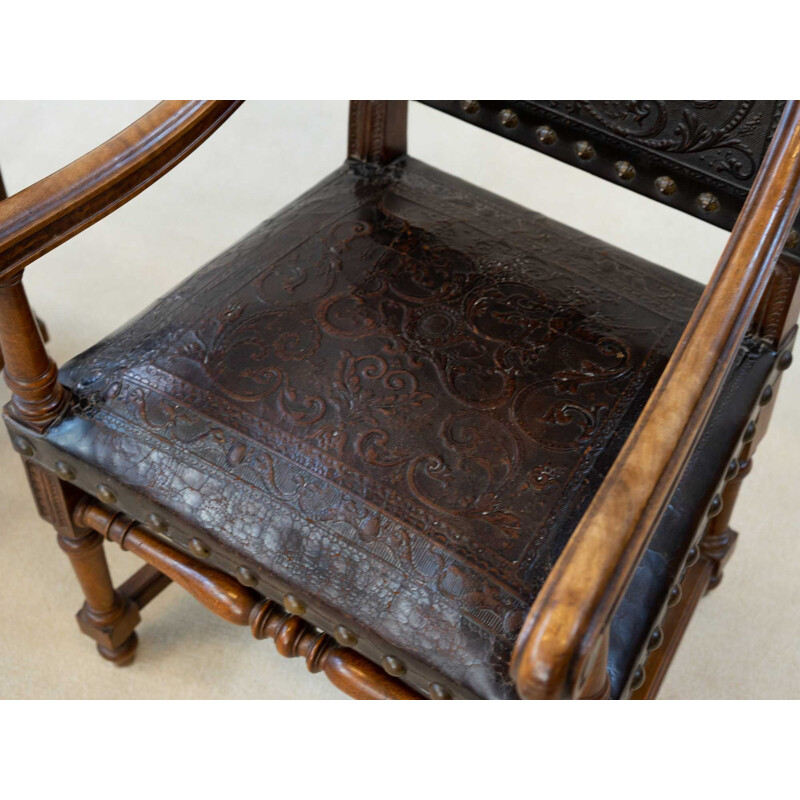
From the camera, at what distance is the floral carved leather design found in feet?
2.81

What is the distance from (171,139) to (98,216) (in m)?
0.10

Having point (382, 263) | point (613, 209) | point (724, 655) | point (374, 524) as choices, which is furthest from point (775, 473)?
point (374, 524)

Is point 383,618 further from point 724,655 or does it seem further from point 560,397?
point 724,655

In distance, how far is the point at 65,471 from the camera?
998 millimetres

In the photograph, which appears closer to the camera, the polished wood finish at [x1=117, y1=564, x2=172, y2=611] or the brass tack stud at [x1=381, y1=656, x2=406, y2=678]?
the brass tack stud at [x1=381, y1=656, x2=406, y2=678]

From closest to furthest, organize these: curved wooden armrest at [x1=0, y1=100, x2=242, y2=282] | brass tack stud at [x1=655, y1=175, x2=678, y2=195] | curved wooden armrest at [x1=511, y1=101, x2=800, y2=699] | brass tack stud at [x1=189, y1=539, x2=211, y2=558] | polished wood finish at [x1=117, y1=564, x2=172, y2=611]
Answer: curved wooden armrest at [x1=511, y1=101, x2=800, y2=699] → curved wooden armrest at [x1=0, y1=100, x2=242, y2=282] → brass tack stud at [x1=189, y1=539, x2=211, y2=558] → brass tack stud at [x1=655, y1=175, x2=678, y2=195] → polished wood finish at [x1=117, y1=564, x2=172, y2=611]

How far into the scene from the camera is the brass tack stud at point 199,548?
0.94 meters

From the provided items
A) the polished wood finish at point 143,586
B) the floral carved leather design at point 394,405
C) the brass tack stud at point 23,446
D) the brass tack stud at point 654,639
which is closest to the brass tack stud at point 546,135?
the floral carved leather design at point 394,405

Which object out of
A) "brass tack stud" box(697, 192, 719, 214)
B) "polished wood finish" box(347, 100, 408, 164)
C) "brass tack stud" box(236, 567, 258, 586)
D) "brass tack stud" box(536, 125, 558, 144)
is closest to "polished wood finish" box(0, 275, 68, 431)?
"brass tack stud" box(236, 567, 258, 586)

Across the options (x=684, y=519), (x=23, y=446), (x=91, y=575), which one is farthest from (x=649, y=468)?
(x=91, y=575)

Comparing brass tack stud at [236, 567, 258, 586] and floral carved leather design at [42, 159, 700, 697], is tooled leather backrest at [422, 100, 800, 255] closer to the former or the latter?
floral carved leather design at [42, 159, 700, 697]

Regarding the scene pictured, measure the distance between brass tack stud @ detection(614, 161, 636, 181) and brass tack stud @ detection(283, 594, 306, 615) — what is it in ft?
1.85

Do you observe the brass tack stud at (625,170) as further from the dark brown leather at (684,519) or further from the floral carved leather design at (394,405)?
the dark brown leather at (684,519)

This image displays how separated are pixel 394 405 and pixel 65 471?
343mm
